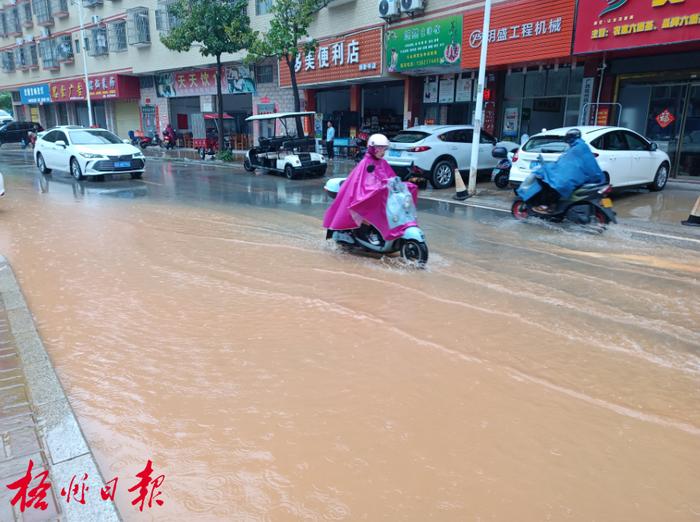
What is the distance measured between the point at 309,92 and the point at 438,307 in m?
21.0

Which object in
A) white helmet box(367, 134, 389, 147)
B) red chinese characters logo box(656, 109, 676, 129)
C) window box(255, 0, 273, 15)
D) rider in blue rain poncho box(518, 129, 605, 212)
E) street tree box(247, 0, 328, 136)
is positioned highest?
window box(255, 0, 273, 15)

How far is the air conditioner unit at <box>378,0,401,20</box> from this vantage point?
716 inches

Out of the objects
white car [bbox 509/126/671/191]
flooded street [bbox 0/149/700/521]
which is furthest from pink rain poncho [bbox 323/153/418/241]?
white car [bbox 509/126/671/191]

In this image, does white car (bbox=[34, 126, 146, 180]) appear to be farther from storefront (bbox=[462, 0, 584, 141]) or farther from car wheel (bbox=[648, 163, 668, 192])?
car wheel (bbox=[648, 163, 668, 192])

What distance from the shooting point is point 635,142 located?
1157cm

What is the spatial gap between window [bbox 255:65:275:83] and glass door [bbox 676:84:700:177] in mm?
17894

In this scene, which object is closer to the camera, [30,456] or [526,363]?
[30,456]

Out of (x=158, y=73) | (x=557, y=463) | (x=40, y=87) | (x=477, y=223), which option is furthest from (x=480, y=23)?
(x=40, y=87)

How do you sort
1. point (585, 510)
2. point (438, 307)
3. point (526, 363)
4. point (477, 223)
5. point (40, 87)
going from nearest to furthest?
point (585, 510) → point (526, 363) → point (438, 307) → point (477, 223) → point (40, 87)

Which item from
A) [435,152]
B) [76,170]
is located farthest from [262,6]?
[435,152]

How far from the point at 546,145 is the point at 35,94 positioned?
140 ft

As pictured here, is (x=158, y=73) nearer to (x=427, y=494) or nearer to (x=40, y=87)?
(x=40, y=87)

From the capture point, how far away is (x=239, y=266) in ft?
22.3

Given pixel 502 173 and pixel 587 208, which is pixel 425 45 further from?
pixel 587 208
